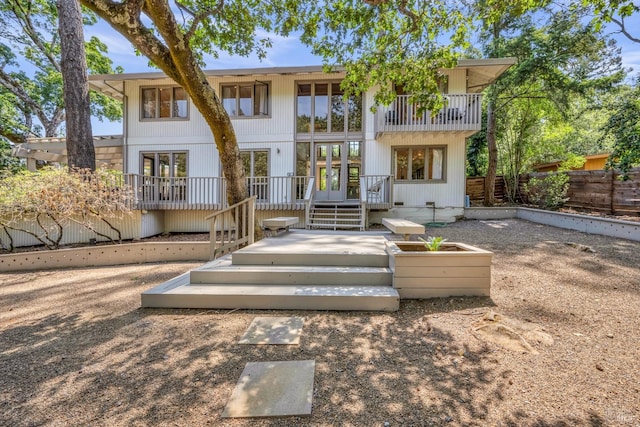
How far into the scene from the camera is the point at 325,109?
420 inches

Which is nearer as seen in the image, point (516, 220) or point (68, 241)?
point (68, 241)

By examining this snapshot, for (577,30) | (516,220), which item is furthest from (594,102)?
(516,220)

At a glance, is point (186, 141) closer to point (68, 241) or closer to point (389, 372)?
point (68, 241)

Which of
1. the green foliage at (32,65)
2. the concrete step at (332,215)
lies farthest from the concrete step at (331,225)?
the green foliage at (32,65)

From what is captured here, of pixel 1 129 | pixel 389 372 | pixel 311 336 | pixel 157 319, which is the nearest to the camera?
pixel 389 372

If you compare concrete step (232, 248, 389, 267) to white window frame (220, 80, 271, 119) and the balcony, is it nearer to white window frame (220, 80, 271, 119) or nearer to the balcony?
the balcony

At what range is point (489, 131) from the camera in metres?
12.8

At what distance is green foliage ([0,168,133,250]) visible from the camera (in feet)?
21.9

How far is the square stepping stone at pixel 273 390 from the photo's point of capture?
6.43 feet

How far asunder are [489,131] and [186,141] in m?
13.0

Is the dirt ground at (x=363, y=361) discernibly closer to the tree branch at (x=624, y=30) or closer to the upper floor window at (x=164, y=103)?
the upper floor window at (x=164, y=103)

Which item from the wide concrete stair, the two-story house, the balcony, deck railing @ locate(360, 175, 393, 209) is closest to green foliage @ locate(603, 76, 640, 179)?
the balcony

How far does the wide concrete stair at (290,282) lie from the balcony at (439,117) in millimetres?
5913

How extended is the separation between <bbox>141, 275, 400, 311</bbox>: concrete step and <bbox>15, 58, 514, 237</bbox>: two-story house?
5.92m
